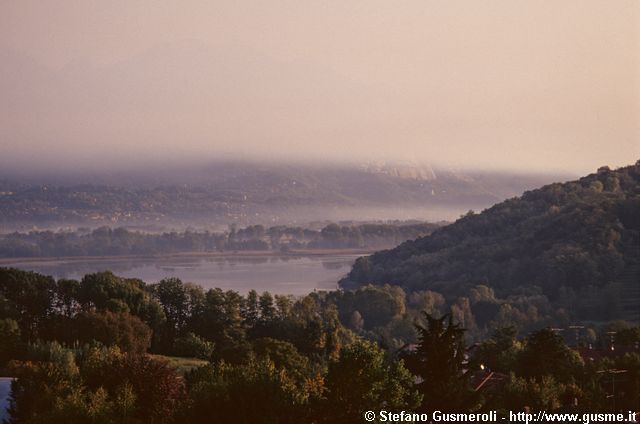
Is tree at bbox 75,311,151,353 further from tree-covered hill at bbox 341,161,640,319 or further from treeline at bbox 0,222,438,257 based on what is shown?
treeline at bbox 0,222,438,257

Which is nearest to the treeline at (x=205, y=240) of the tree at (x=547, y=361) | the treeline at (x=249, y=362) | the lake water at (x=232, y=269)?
the lake water at (x=232, y=269)

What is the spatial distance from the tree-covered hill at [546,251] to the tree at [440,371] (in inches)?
2039

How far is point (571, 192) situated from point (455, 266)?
22930 mm

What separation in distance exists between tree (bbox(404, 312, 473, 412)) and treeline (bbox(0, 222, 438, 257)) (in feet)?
367

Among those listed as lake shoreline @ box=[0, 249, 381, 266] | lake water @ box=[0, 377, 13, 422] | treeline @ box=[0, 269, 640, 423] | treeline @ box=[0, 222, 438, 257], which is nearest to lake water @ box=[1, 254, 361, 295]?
lake shoreline @ box=[0, 249, 381, 266]

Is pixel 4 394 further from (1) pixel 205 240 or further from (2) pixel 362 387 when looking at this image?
(1) pixel 205 240

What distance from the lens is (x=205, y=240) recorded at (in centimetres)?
15525

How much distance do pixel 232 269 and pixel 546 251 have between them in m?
45.5

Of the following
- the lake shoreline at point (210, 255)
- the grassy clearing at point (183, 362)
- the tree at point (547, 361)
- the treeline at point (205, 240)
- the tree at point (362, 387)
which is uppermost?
the treeline at point (205, 240)

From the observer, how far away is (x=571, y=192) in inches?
4473

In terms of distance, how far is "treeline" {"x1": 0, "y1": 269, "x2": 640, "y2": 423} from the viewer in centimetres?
2323

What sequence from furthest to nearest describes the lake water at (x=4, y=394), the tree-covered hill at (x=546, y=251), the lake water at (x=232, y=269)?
the lake water at (x=232, y=269) → the tree-covered hill at (x=546, y=251) → the lake water at (x=4, y=394)

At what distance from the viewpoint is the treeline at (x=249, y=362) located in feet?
76.2

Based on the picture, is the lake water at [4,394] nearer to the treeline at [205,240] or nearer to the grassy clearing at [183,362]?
the grassy clearing at [183,362]
